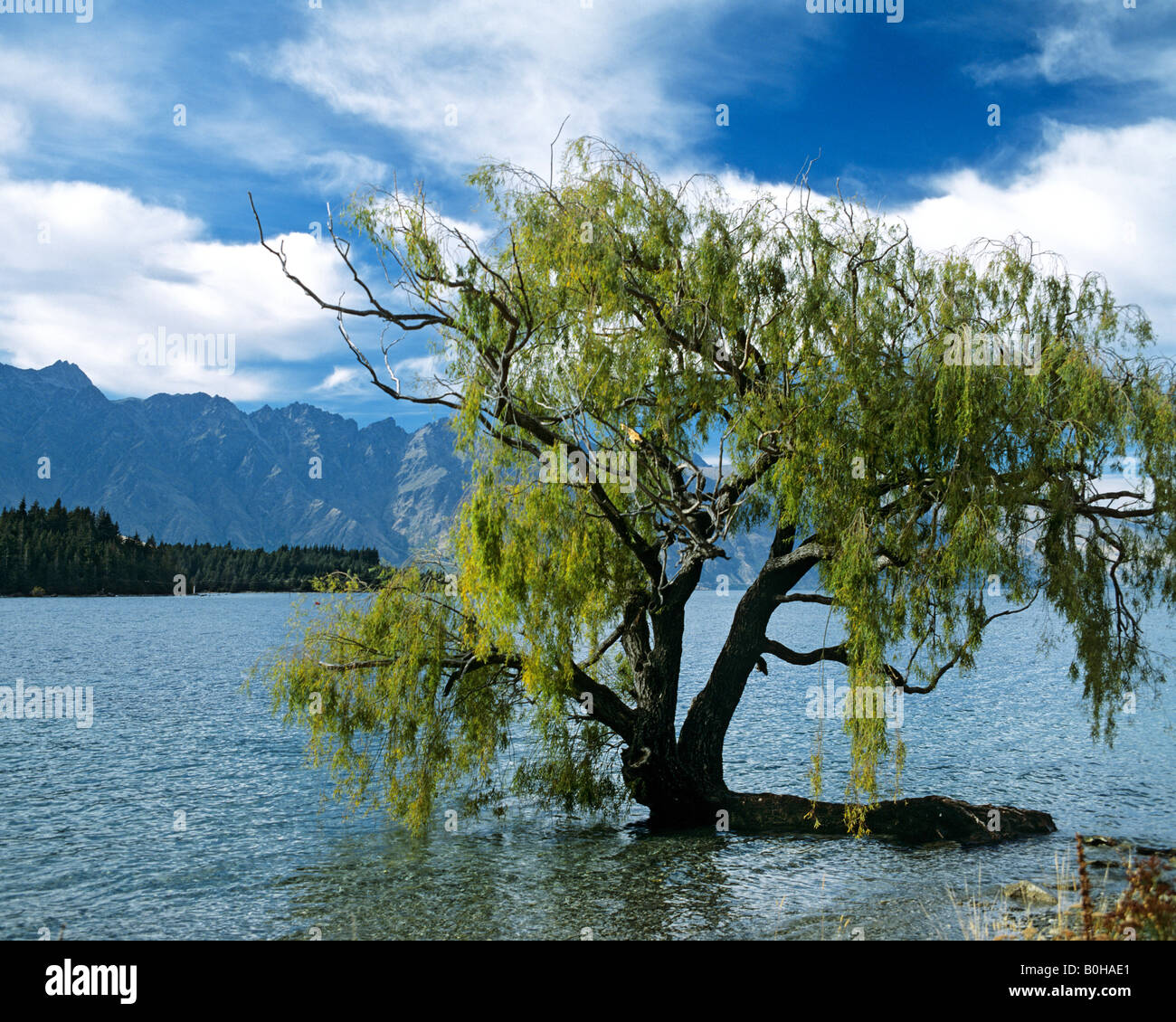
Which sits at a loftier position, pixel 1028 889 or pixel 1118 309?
pixel 1118 309

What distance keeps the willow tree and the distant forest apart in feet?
377

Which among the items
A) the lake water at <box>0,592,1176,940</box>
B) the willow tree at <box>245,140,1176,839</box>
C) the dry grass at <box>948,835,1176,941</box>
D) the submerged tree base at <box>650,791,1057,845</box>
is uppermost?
the willow tree at <box>245,140,1176,839</box>

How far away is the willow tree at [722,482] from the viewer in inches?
524

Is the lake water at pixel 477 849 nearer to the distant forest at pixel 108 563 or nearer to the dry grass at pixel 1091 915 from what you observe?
the dry grass at pixel 1091 915

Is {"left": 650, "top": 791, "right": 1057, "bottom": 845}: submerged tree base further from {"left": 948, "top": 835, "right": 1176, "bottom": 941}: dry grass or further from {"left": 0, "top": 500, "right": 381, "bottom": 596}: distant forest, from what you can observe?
{"left": 0, "top": 500, "right": 381, "bottom": 596}: distant forest

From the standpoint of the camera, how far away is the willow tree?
13305 millimetres

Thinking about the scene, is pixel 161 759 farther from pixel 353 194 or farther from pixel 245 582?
pixel 245 582

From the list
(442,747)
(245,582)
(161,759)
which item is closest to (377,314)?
(442,747)

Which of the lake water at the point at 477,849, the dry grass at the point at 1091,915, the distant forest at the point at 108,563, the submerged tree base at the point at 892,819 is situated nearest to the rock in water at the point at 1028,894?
the dry grass at the point at 1091,915

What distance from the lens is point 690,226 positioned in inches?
640

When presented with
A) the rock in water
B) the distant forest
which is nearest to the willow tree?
the rock in water

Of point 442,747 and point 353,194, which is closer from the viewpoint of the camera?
point 353,194
